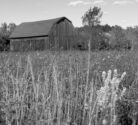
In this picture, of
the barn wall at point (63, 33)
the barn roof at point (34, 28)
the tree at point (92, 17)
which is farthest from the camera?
the tree at point (92, 17)

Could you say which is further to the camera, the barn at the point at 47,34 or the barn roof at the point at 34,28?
the barn roof at the point at 34,28

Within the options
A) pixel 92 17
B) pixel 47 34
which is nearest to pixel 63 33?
pixel 47 34

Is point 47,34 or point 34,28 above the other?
point 34,28

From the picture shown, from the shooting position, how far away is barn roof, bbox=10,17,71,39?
3344cm

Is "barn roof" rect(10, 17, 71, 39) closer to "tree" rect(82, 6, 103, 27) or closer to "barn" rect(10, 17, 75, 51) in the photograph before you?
"barn" rect(10, 17, 75, 51)

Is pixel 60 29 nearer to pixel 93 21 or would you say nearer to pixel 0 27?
pixel 93 21

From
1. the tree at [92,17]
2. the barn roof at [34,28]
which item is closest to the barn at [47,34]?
the barn roof at [34,28]

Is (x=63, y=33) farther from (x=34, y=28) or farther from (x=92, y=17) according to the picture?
(x=92, y=17)

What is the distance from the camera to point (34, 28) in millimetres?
36438

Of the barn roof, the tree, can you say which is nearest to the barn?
the barn roof

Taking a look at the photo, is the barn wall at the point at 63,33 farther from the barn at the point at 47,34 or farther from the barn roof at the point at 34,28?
the barn roof at the point at 34,28

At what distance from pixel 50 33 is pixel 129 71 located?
28.6 meters

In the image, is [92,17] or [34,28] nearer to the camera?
[34,28]

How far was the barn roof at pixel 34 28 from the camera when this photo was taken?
33.4 m
